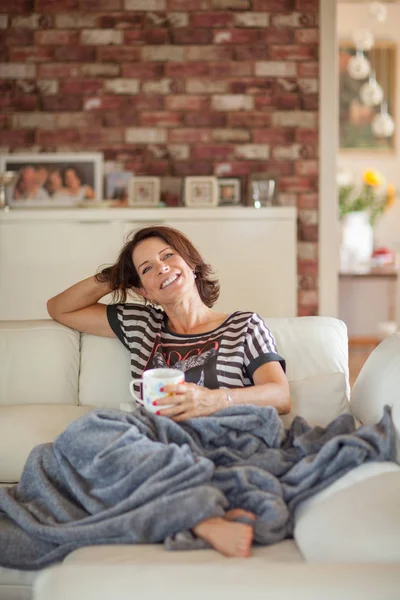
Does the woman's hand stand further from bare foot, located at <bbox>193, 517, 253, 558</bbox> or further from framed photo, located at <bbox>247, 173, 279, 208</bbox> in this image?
framed photo, located at <bbox>247, 173, 279, 208</bbox>

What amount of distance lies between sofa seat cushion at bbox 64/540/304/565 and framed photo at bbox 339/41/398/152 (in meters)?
6.33

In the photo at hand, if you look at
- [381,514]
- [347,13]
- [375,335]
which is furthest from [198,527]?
[347,13]

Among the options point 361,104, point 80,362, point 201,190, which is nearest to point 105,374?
point 80,362

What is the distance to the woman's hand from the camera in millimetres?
1747

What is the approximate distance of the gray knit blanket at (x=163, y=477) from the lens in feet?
4.87

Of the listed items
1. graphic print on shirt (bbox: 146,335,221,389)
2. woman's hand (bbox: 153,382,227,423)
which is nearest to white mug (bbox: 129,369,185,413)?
woman's hand (bbox: 153,382,227,423)

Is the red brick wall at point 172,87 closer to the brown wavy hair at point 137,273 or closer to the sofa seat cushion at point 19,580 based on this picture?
the brown wavy hair at point 137,273

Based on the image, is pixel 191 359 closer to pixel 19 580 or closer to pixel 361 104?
pixel 19 580

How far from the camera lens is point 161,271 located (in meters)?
2.10

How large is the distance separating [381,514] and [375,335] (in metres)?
4.51

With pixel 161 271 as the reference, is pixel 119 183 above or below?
above

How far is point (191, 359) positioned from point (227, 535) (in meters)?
0.66

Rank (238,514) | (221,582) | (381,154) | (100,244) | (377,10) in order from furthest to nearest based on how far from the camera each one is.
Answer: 1. (381,154)
2. (377,10)
3. (100,244)
4. (238,514)
5. (221,582)

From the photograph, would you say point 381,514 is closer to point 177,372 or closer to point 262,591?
point 262,591
